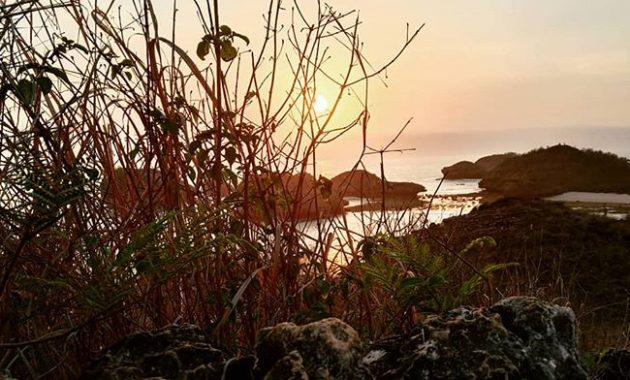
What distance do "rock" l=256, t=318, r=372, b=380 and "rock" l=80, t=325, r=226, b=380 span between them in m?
0.13

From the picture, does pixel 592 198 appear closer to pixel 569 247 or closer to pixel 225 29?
pixel 569 247

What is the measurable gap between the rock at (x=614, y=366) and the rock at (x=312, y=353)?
3.42 ft

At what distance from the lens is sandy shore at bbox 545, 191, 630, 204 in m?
17.9

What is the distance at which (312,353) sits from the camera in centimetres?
131

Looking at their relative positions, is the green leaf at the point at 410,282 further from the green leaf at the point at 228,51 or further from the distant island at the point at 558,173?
the distant island at the point at 558,173

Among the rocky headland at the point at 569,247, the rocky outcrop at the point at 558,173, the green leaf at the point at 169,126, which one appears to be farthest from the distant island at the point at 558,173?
the green leaf at the point at 169,126

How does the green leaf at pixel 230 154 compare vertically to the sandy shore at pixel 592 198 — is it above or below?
above

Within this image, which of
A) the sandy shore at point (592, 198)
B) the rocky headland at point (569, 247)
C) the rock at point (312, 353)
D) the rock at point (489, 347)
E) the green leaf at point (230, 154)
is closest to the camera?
the rock at point (312, 353)

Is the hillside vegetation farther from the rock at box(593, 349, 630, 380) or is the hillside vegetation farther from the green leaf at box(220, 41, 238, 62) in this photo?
the green leaf at box(220, 41, 238, 62)

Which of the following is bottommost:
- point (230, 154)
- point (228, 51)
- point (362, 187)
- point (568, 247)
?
point (568, 247)

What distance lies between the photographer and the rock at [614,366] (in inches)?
77.8

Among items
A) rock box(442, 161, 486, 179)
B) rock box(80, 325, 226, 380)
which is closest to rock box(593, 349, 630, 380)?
rock box(80, 325, 226, 380)

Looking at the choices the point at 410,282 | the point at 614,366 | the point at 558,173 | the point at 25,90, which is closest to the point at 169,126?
the point at 25,90

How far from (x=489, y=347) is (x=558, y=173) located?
2291 cm
